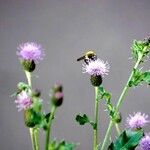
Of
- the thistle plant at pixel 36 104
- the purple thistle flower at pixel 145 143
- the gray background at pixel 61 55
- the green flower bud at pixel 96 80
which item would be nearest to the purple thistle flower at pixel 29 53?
the thistle plant at pixel 36 104

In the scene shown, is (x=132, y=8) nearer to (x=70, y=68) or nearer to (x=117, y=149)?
(x=70, y=68)

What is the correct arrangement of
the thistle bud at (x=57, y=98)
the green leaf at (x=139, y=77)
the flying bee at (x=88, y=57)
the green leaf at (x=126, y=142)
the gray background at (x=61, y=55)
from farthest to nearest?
1. the gray background at (x=61, y=55)
2. the flying bee at (x=88, y=57)
3. the green leaf at (x=139, y=77)
4. the green leaf at (x=126, y=142)
5. the thistle bud at (x=57, y=98)

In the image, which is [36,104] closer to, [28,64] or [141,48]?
[28,64]

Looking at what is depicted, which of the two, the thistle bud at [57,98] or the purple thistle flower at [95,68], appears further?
the purple thistle flower at [95,68]

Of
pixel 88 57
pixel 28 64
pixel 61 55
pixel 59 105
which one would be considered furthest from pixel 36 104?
pixel 61 55

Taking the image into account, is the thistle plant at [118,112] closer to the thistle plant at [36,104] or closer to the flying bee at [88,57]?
the flying bee at [88,57]

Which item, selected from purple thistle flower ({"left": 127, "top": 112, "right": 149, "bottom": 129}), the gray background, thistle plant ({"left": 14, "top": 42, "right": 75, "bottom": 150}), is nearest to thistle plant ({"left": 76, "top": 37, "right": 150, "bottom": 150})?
purple thistle flower ({"left": 127, "top": 112, "right": 149, "bottom": 129})

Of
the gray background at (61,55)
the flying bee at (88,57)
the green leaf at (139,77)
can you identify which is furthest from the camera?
the gray background at (61,55)

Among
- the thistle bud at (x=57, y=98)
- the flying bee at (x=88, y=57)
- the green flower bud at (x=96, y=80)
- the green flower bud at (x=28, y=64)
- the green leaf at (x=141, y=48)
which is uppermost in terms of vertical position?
the flying bee at (x=88, y=57)

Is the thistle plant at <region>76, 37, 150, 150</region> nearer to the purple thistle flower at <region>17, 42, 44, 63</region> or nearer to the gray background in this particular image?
the purple thistle flower at <region>17, 42, 44, 63</region>

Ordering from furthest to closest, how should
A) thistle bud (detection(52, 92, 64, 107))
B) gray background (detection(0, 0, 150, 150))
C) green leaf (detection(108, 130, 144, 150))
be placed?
gray background (detection(0, 0, 150, 150)) → green leaf (detection(108, 130, 144, 150)) → thistle bud (detection(52, 92, 64, 107))
